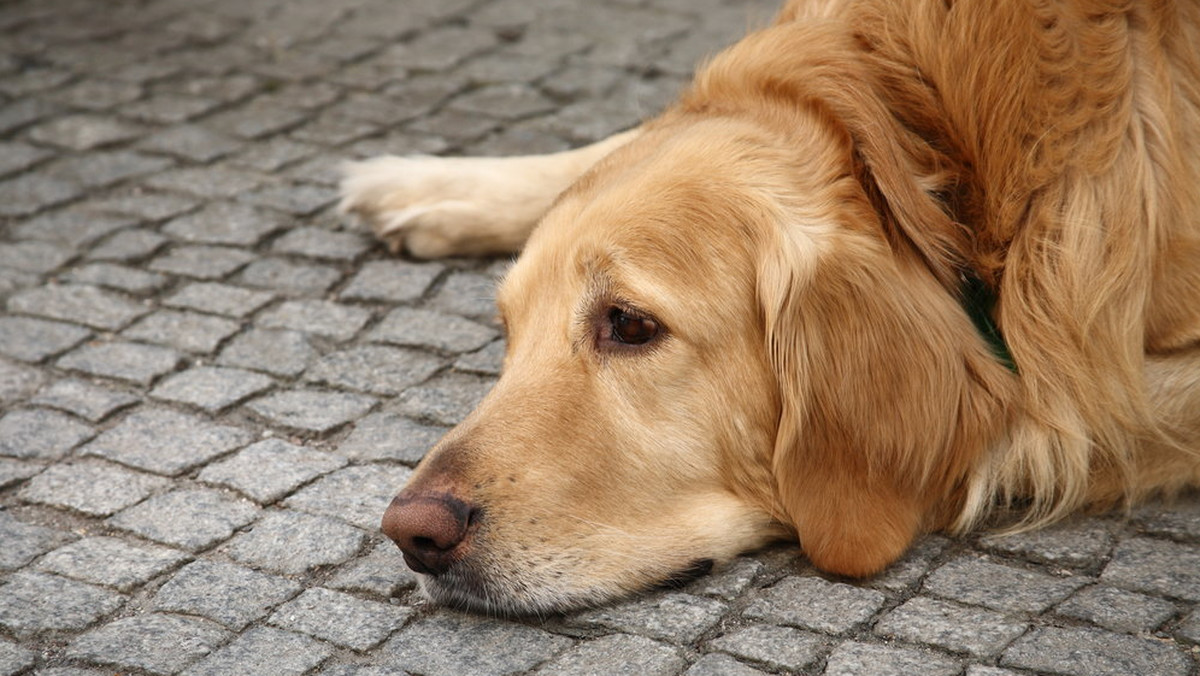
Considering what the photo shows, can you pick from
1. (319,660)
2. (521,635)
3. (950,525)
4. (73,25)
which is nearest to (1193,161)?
(950,525)

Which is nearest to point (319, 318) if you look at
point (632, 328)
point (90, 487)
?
point (90, 487)

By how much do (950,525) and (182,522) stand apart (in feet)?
6.39

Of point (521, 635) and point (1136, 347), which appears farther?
point (1136, 347)

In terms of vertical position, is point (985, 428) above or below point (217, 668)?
above

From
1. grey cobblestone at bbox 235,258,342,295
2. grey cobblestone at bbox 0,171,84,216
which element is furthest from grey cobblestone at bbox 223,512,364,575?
grey cobblestone at bbox 0,171,84,216

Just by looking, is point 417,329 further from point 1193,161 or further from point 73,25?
point 73,25

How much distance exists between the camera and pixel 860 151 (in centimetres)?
334

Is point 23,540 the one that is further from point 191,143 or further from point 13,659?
point 191,143

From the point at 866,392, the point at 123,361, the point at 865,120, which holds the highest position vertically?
the point at 865,120

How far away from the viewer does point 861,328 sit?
10.5 ft

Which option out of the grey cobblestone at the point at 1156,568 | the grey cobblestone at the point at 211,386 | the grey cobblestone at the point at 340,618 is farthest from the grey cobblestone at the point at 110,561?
the grey cobblestone at the point at 1156,568

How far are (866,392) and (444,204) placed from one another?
2.34 meters

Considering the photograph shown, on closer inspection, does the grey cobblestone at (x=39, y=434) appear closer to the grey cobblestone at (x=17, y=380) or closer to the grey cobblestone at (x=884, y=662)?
the grey cobblestone at (x=17, y=380)

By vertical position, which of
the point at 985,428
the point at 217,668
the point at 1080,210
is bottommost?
the point at 217,668
